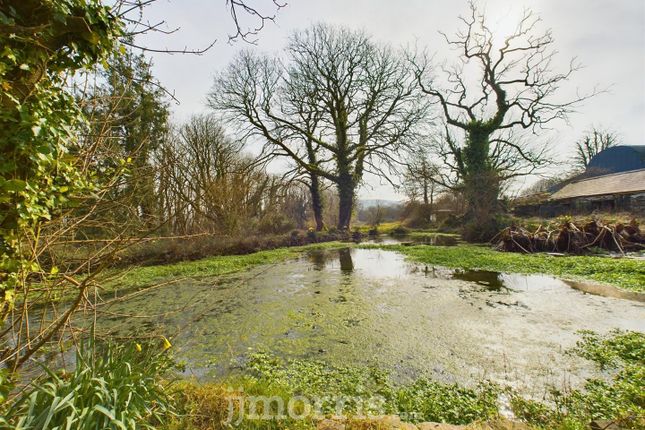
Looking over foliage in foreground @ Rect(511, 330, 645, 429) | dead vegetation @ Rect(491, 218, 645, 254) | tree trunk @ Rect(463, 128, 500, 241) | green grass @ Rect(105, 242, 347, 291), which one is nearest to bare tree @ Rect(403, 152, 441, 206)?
tree trunk @ Rect(463, 128, 500, 241)

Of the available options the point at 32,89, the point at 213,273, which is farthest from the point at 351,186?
the point at 32,89

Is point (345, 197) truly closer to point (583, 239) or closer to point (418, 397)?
point (583, 239)

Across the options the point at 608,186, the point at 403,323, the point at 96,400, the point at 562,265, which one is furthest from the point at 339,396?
the point at 608,186

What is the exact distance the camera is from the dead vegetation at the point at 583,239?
400 inches

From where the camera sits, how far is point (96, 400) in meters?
1.82

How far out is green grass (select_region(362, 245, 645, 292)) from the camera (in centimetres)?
655

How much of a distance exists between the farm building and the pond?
16796 mm

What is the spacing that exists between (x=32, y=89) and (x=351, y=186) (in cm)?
2058

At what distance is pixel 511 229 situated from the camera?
1241 centimetres

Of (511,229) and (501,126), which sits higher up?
(501,126)

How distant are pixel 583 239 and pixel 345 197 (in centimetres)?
1418

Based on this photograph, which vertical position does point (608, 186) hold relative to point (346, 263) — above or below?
above

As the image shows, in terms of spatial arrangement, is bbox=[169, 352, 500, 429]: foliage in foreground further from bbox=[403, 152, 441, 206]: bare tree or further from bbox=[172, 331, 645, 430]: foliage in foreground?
bbox=[403, 152, 441, 206]: bare tree

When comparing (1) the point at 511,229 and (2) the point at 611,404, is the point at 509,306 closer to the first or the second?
(2) the point at 611,404
